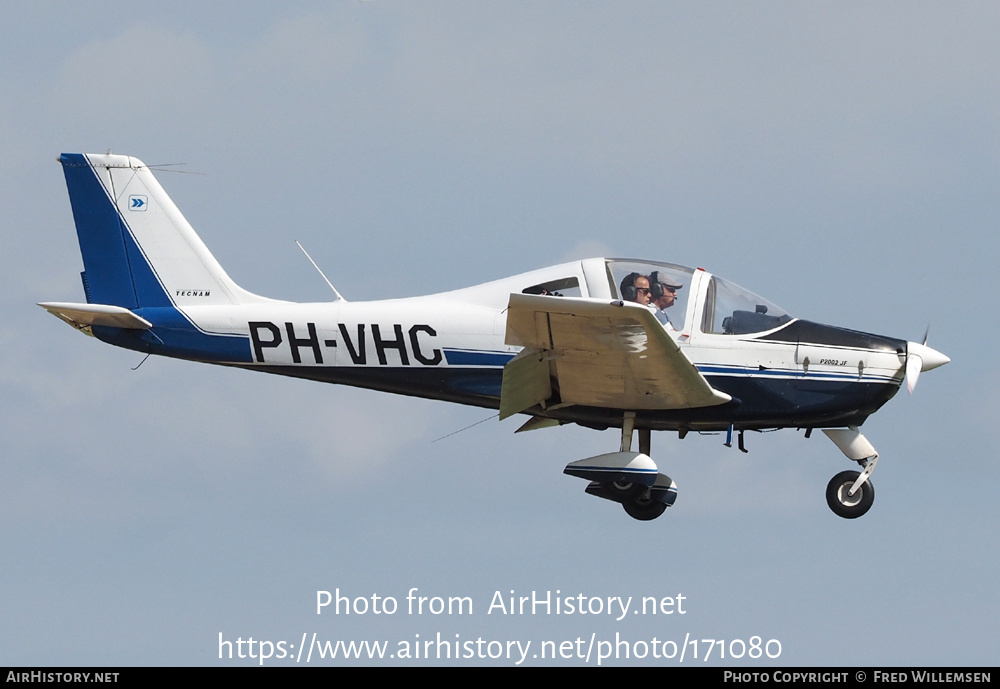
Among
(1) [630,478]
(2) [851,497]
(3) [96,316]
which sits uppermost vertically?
(3) [96,316]

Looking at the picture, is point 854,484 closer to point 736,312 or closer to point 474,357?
point 736,312

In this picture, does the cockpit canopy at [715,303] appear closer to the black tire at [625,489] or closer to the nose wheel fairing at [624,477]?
the nose wheel fairing at [624,477]

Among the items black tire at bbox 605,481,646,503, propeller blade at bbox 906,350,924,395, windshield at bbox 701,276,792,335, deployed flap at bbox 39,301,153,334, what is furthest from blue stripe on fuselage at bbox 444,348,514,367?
propeller blade at bbox 906,350,924,395

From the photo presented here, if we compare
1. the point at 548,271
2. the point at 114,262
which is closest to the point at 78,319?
the point at 114,262

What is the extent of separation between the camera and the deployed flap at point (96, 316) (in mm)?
16938

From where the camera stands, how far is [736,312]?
634 inches

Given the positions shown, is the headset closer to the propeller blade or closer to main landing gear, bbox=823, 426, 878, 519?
main landing gear, bbox=823, 426, 878, 519

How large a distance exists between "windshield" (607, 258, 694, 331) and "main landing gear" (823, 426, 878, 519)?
2362 millimetres

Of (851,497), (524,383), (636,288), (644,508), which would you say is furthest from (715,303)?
(851,497)

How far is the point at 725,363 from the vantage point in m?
16.0

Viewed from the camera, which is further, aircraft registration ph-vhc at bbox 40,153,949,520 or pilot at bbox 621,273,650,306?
pilot at bbox 621,273,650,306

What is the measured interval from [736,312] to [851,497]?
2.39 m

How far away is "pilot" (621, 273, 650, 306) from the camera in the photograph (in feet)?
52.0

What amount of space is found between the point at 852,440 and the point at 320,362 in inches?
237
